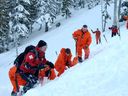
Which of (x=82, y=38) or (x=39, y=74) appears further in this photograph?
(x=82, y=38)

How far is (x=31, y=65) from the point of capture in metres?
10.6

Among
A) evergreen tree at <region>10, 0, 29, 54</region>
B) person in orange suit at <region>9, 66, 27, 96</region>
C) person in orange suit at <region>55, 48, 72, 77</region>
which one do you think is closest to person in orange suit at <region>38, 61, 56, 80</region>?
person in orange suit at <region>9, 66, 27, 96</region>

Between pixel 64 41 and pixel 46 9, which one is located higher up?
pixel 46 9

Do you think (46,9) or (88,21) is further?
(88,21)

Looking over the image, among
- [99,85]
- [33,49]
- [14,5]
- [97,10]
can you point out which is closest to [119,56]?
[99,85]

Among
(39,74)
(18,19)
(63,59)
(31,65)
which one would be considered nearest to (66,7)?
(18,19)

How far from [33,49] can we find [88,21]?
149 feet

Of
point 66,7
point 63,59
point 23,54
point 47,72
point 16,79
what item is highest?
point 23,54

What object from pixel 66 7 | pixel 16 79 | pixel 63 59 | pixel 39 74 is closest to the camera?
pixel 39 74

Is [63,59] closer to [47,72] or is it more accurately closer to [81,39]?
[81,39]

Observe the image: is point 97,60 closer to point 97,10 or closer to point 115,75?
point 115,75

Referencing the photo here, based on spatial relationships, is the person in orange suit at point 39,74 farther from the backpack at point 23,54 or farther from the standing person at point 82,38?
the standing person at point 82,38

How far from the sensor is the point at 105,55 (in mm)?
10148

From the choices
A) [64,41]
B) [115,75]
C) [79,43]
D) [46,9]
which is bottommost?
[64,41]
